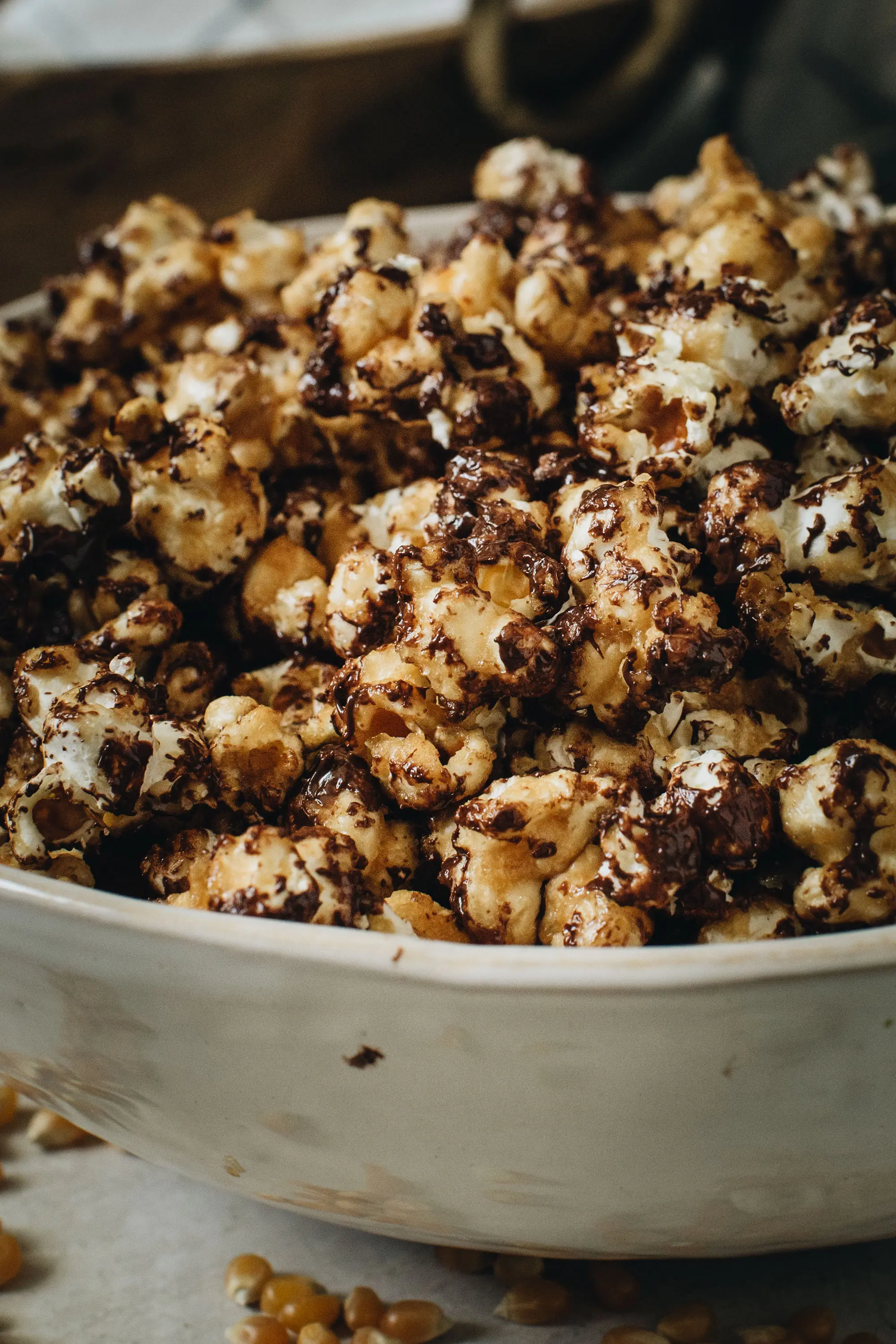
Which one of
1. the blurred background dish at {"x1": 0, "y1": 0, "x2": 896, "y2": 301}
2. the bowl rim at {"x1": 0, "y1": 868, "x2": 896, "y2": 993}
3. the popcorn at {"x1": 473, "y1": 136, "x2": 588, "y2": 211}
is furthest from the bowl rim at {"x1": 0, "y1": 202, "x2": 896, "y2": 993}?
the blurred background dish at {"x1": 0, "y1": 0, "x2": 896, "y2": 301}

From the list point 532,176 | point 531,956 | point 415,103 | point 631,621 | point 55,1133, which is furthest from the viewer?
point 415,103

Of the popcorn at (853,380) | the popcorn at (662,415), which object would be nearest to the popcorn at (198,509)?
the popcorn at (662,415)

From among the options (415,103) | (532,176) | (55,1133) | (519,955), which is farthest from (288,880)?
(415,103)

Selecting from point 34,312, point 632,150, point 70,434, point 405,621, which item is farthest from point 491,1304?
point 632,150

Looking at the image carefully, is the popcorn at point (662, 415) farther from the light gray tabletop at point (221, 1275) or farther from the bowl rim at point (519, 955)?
the light gray tabletop at point (221, 1275)

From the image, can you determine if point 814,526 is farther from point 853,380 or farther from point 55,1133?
point 55,1133

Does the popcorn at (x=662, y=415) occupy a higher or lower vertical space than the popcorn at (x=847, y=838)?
higher
